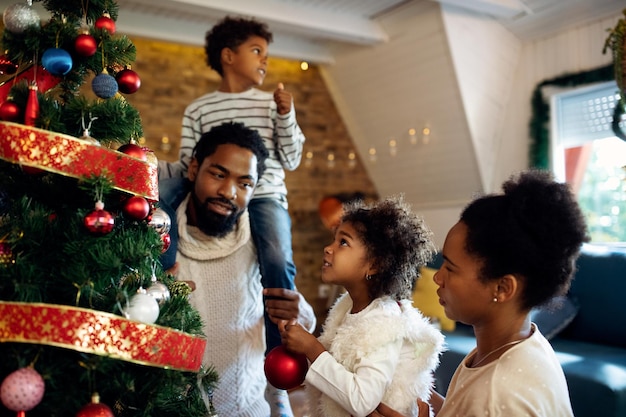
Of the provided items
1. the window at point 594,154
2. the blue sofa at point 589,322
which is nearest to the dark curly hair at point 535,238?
the blue sofa at point 589,322

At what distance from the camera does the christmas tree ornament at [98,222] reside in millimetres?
950

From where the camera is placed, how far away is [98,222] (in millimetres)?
952

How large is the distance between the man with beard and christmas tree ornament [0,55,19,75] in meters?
0.63

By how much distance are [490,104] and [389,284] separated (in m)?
3.15

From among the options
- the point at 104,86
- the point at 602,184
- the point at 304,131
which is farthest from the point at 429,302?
the point at 104,86

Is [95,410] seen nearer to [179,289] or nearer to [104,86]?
[179,289]

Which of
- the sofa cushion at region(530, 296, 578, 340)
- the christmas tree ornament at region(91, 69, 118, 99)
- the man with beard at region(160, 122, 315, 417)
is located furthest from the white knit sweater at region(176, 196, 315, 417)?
the sofa cushion at region(530, 296, 578, 340)

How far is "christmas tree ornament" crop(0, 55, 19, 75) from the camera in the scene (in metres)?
1.13

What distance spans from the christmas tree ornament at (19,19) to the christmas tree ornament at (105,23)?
0.11 metres

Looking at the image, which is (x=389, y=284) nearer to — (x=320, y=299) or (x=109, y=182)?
(x=109, y=182)

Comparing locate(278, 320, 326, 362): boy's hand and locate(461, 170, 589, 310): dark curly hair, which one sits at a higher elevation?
locate(461, 170, 589, 310): dark curly hair

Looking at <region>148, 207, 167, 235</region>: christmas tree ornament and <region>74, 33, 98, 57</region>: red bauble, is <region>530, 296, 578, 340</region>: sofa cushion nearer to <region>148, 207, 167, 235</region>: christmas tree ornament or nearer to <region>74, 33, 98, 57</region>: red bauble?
<region>148, 207, 167, 235</region>: christmas tree ornament

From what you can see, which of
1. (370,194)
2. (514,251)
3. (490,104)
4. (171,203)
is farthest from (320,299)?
(514,251)

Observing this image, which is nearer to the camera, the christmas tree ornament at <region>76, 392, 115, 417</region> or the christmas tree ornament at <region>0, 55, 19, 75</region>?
the christmas tree ornament at <region>76, 392, 115, 417</region>
